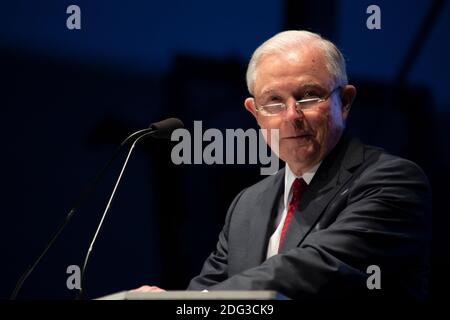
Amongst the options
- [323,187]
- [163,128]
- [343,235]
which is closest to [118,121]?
[163,128]

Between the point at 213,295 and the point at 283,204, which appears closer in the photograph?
the point at 213,295

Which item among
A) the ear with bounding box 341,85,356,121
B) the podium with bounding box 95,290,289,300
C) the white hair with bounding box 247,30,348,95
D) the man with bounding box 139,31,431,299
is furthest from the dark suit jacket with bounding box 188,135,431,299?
the podium with bounding box 95,290,289,300

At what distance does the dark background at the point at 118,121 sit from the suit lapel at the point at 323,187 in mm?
609

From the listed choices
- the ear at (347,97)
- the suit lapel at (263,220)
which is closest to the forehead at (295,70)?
the ear at (347,97)

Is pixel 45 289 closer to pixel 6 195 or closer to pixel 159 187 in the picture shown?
pixel 6 195

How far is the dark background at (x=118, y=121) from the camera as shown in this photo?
2736mm

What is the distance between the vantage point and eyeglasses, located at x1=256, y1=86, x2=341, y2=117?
7.09 ft

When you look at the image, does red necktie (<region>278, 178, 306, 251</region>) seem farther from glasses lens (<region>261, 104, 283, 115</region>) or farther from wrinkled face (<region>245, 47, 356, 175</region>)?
glasses lens (<region>261, 104, 283, 115</region>)

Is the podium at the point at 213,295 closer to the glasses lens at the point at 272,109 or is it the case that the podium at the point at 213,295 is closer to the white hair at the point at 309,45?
the glasses lens at the point at 272,109

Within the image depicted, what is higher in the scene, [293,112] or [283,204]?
[293,112]

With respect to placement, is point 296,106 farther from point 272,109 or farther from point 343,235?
Answer: point 343,235

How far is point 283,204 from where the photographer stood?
2.30 metres

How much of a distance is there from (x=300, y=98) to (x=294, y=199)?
332 millimetres

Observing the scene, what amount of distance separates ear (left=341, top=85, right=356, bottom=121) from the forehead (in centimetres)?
10
